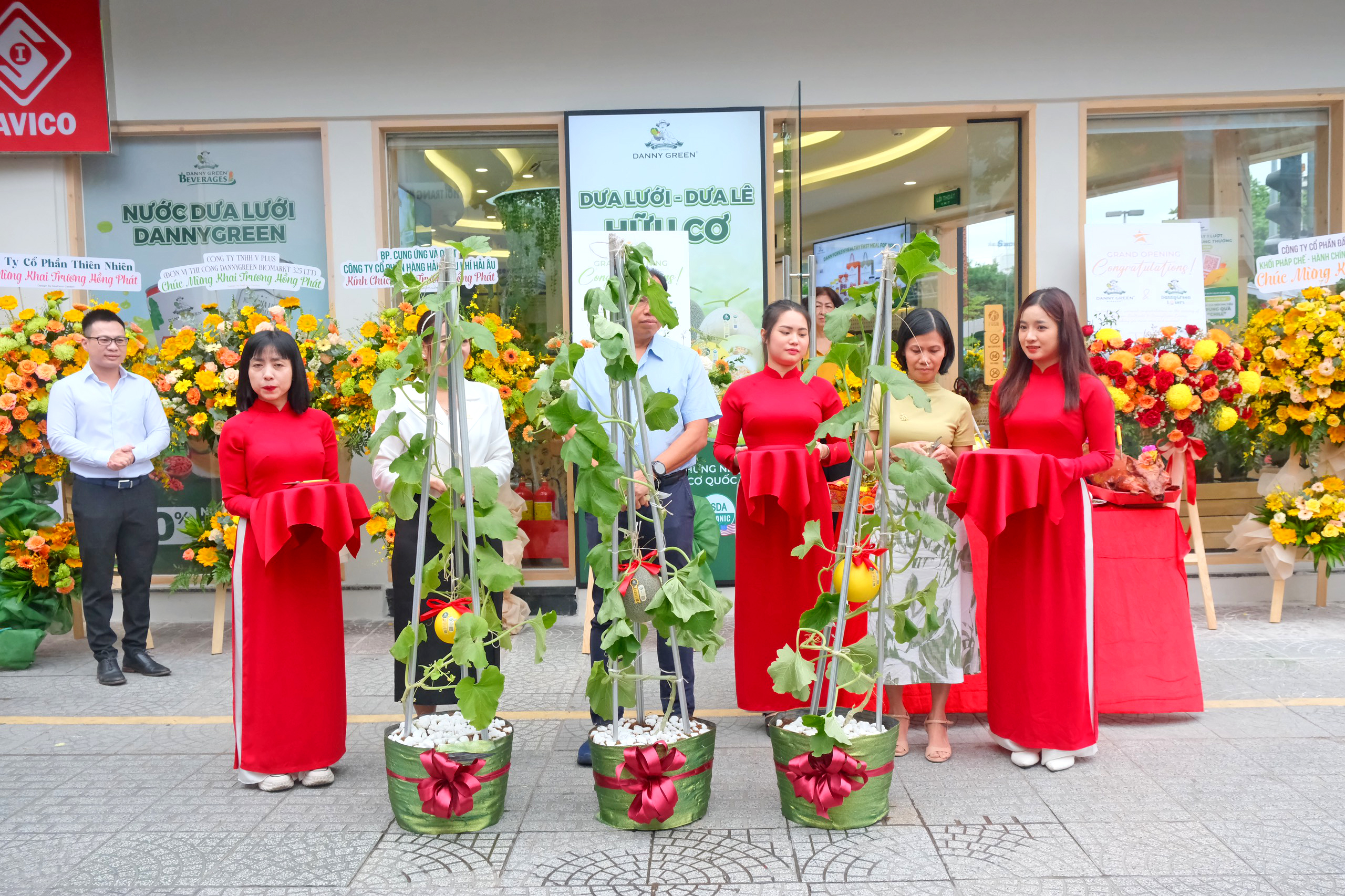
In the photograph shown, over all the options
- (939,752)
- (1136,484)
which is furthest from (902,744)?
(1136,484)

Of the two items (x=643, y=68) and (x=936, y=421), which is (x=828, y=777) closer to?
(x=936, y=421)

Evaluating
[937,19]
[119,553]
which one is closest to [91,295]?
[119,553]

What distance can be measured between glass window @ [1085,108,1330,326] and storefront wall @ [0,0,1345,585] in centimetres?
14

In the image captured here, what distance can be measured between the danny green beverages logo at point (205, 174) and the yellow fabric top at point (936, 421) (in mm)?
4489

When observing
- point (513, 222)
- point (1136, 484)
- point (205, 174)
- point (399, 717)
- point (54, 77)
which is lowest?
point (399, 717)

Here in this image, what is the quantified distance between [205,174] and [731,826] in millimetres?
5173

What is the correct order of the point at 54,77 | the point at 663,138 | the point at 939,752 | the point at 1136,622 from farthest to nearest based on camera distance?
the point at 663,138 → the point at 54,77 → the point at 1136,622 → the point at 939,752

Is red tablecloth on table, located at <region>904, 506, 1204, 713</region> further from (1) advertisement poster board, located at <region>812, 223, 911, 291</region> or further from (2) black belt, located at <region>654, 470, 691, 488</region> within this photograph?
(1) advertisement poster board, located at <region>812, 223, 911, 291</region>

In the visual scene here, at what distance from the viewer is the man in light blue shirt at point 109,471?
14.9 feet

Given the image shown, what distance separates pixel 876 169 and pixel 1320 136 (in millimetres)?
4899

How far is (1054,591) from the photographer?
3.21 meters

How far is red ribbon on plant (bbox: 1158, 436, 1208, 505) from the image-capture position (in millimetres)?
4730

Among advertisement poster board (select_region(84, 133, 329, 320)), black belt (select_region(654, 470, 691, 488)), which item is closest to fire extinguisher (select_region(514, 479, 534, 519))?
advertisement poster board (select_region(84, 133, 329, 320))

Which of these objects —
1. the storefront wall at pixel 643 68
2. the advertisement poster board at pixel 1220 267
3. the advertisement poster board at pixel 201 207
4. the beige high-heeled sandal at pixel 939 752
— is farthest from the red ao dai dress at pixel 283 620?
the advertisement poster board at pixel 1220 267
